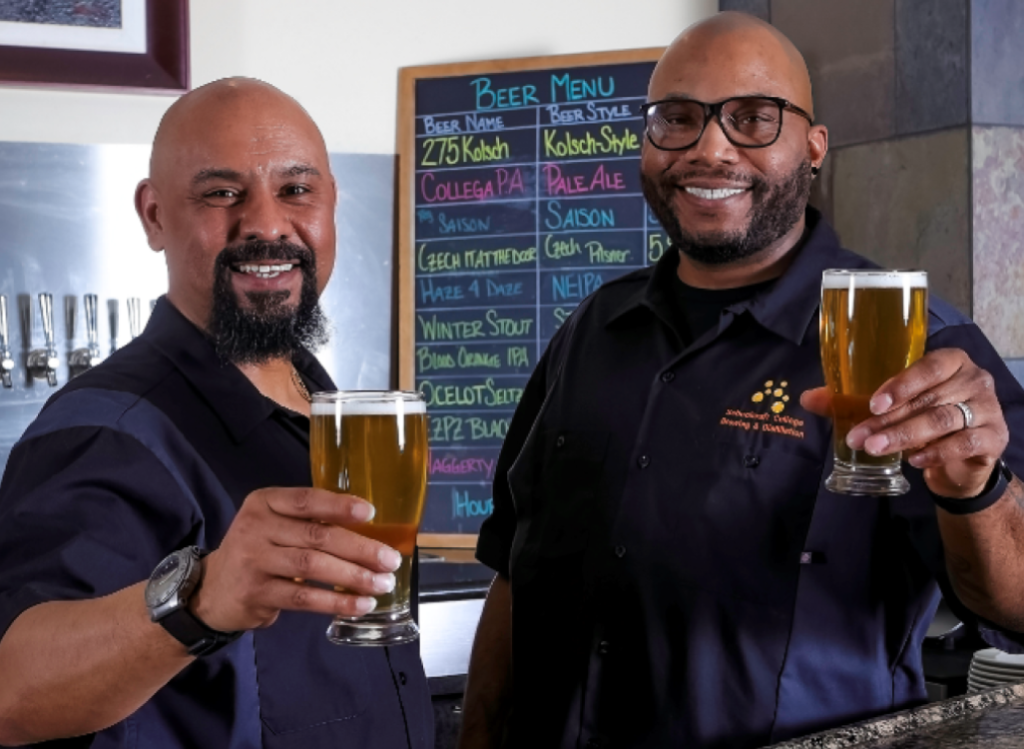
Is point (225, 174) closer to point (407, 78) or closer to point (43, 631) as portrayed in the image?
point (43, 631)

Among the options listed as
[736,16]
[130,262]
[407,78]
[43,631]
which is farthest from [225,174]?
[407,78]

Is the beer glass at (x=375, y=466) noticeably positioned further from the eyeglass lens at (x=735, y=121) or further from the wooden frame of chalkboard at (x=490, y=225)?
the wooden frame of chalkboard at (x=490, y=225)

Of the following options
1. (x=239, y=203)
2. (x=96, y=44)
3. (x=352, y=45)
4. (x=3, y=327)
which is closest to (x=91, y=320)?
(x=3, y=327)

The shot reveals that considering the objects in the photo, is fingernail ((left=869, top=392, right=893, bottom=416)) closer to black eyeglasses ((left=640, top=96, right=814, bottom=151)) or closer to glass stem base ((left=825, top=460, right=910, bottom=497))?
glass stem base ((left=825, top=460, right=910, bottom=497))

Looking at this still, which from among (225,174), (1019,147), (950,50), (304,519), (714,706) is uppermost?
(950,50)

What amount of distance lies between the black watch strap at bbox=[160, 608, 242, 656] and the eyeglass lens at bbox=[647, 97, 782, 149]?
1.10 meters

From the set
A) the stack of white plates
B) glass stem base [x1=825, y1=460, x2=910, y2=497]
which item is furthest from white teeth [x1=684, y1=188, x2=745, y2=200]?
the stack of white plates

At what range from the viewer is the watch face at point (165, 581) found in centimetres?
116

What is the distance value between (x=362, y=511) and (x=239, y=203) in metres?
0.70

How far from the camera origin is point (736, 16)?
2.02 meters

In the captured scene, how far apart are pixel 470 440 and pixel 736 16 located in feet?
5.99

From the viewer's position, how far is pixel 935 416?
130 centimetres

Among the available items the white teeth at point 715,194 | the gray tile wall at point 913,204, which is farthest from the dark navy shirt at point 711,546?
the gray tile wall at point 913,204

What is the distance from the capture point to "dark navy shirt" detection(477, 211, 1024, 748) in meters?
1.70
